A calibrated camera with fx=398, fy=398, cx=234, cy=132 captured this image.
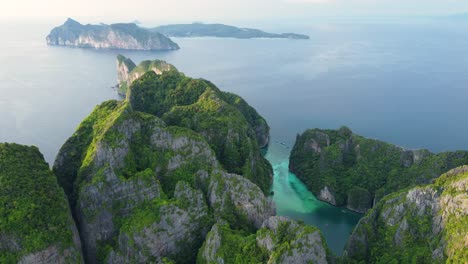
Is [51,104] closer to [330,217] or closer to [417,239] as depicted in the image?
[330,217]

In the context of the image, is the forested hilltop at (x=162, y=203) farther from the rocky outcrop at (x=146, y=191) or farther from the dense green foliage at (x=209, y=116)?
the dense green foliage at (x=209, y=116)

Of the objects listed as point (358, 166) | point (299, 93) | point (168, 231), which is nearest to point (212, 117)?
point (358, 166)

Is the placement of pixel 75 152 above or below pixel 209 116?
below

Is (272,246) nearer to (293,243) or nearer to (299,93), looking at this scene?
(293,243)

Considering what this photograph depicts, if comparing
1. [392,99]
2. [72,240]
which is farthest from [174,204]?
[392,99]

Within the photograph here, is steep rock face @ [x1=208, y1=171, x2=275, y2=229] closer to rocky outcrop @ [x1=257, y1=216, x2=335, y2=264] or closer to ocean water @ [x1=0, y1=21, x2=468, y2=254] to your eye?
rocky outcrop @ [x1=257, y1=216, x2=335, y2=264]

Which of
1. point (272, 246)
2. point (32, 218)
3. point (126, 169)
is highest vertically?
point (126, 169)

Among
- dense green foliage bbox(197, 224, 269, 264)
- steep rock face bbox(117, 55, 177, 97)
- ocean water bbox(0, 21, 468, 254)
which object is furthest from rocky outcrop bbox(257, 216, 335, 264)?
steep rock face bbox(117, 55, 177, 97)

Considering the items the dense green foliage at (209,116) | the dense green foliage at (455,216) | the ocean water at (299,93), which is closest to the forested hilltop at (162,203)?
the dense green foliage at (209,116)
